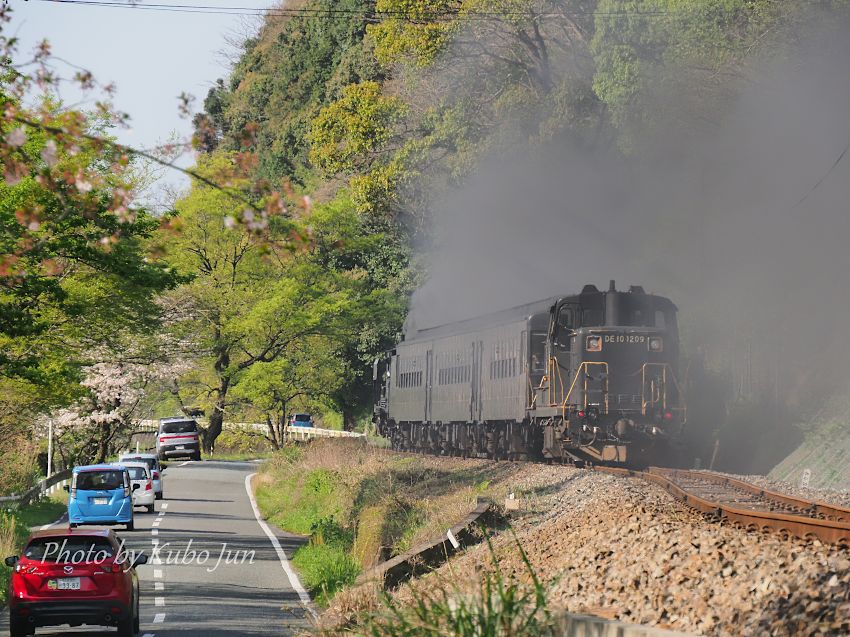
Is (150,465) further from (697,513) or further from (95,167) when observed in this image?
(697,513)

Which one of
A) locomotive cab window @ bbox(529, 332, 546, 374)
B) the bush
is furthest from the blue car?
locomotive cab window @ bbox(529, 332, 546, 374)

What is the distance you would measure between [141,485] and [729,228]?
19.3m

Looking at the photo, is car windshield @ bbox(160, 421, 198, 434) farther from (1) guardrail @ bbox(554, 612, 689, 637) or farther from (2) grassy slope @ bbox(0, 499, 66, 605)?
(1) guardrail @ bbox(554, 612, 689, 637)

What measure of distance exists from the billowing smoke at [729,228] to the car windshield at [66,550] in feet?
64.5

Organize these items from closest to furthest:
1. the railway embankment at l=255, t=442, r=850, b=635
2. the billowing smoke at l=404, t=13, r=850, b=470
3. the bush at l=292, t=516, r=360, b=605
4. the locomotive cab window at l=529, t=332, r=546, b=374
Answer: the railway embankment at l=255, t=442, r=850, b=635
the bush at l=292, t=516, r=360, b=605
the locomotive cab window at l=529, t=332, r=546, b=374
the billowing smoke at l=404, t=13, r=850, b=470

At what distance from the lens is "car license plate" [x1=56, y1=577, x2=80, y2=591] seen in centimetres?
1573

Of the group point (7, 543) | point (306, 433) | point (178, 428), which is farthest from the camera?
point (306, 433)

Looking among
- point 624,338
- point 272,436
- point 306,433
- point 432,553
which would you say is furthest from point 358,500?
point 306,433

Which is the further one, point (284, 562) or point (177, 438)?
point (177, 438)

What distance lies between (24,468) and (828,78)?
25.7 m

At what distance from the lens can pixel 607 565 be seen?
1242cm

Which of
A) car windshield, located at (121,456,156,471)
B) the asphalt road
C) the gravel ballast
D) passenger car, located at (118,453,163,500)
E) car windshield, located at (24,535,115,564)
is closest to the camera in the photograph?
the gravel ballast

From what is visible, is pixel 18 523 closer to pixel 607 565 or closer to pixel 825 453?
pixel 825 453

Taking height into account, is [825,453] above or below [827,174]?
below
